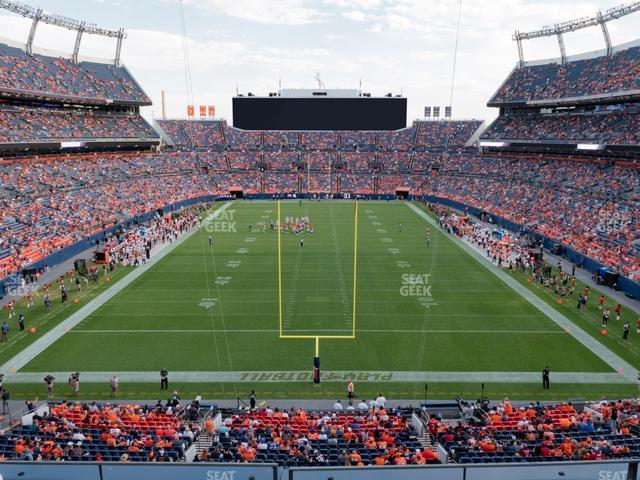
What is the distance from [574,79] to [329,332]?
42900mm

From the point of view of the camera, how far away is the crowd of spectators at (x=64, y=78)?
42487mm

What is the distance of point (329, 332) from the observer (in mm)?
19641

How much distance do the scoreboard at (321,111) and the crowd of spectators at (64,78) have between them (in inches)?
678

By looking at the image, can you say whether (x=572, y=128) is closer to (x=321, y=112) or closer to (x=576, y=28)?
(x=576, y=28)

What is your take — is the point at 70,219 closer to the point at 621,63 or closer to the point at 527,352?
the point at 527,352

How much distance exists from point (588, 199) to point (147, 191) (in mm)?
40145

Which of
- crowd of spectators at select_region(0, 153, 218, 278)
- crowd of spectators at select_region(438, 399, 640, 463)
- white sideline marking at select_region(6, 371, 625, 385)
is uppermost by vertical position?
crowd of spectators at select_region(0, 153, 218, 278)

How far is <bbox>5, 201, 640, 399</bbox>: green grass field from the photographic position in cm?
1567

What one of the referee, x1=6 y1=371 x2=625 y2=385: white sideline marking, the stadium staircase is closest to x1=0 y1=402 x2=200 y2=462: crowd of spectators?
the stadium staircase

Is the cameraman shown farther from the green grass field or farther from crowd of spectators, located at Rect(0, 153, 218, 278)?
crowd of spectators, located at Rect(0, 153, 218, 278)

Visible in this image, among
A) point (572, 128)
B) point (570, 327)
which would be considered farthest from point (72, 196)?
point (572, 128)

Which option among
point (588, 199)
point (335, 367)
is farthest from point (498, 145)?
point (335, 367)

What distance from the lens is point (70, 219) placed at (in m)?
35.7

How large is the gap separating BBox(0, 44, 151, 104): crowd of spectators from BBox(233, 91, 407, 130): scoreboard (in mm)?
17226
